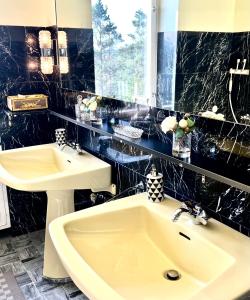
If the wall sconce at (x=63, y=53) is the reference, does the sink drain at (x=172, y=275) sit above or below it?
below

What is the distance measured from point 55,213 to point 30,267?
0.63 m

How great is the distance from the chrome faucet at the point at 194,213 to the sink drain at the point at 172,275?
21cm

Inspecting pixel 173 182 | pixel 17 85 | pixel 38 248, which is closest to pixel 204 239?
pixel 173 182

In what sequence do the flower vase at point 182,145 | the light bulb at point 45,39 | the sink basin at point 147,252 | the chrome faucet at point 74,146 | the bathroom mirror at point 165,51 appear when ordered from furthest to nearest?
1. the light bulb at point 45,39
2. the chrome faucet at point 74,146
3. the flower vase at point 182,145
4. the bathroom mirror at point 165,51
5. the sink basin at point 147,252

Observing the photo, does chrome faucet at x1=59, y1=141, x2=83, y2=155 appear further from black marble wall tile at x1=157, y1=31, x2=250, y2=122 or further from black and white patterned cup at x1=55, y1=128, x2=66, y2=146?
black marble wall tile at x1=157, y1=31, x2=250, y2=122

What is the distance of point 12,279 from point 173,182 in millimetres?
1440

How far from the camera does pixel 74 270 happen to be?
1022mm

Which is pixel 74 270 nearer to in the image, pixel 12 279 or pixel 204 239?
pixel 204 239

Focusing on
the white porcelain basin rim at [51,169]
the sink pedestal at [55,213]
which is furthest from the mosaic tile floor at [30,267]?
the white porcelain basin rim at [51,169]

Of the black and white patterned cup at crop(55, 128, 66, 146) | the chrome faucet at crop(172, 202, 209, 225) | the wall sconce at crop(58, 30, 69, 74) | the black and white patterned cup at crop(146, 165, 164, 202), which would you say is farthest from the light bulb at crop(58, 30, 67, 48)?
the chrome faucet at crop(172, 202, 209, 225)

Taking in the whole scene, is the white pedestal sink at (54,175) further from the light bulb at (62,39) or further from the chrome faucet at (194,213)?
the light bulb at (62,39)

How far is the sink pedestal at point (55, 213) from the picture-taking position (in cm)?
198

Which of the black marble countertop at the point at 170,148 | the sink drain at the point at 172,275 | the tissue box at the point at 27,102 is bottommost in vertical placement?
the sink drain at the point at 172,275

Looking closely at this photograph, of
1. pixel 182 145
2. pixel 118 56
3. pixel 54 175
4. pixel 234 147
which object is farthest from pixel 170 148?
pixel 118 56
